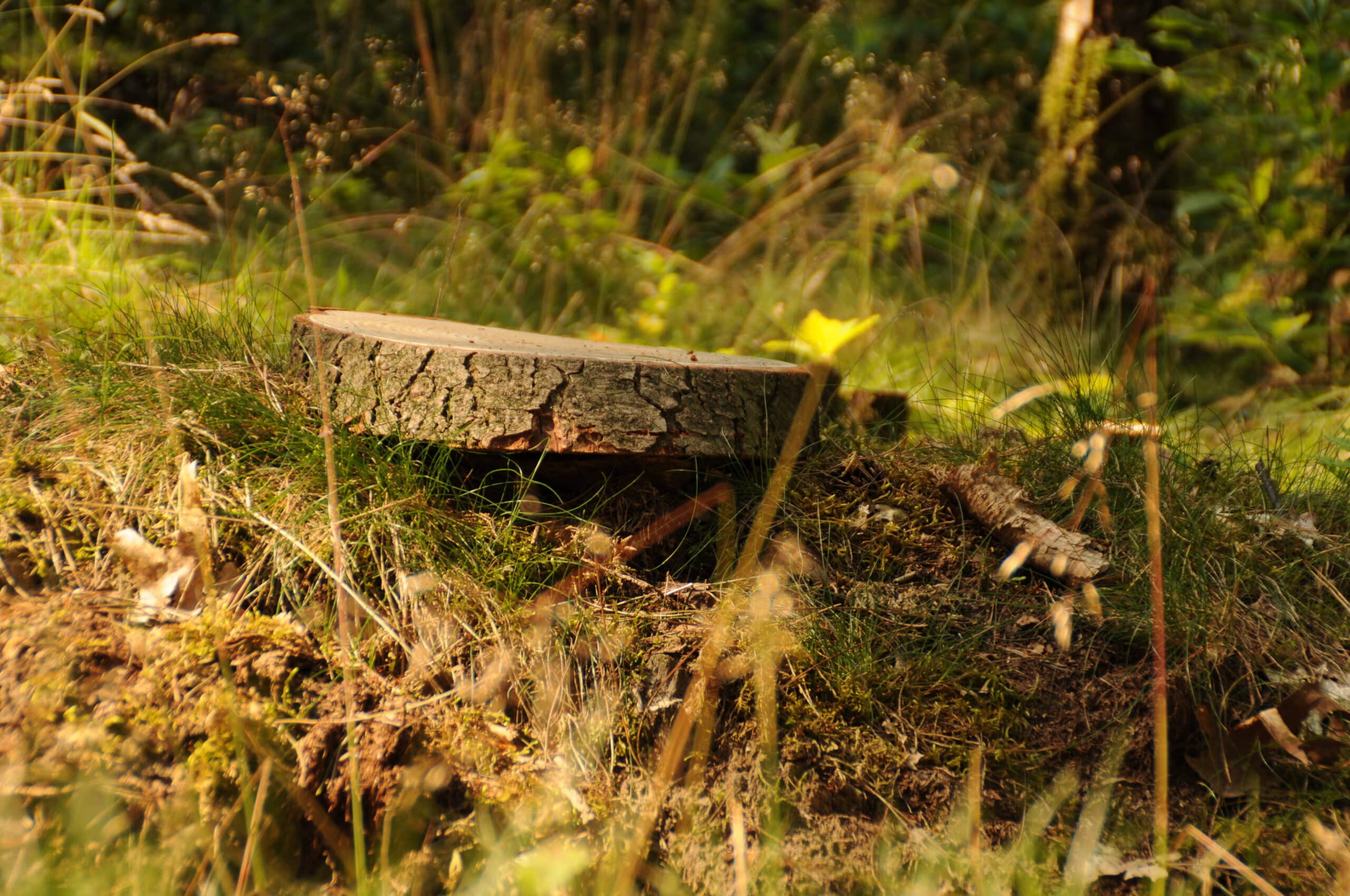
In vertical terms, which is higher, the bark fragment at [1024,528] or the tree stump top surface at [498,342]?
the tree stump top surface at [498,342]

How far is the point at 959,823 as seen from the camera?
1367 millimetres

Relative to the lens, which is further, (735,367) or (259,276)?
(259,276)

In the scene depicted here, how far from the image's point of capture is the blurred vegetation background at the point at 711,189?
112 inches

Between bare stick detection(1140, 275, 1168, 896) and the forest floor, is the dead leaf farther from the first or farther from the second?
bare stick detection(1140, 275, 1168, 896)

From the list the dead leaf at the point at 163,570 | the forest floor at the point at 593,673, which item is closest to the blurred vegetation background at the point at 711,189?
the forest floor at the point at 593,673

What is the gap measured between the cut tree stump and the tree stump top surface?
10 mm

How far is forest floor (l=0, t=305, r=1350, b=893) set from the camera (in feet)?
4.32

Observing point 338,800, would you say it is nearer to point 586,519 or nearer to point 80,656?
point 80,656

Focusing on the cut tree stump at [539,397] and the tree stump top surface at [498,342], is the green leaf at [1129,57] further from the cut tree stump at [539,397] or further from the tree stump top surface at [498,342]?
the cut tree stump at [539,397]

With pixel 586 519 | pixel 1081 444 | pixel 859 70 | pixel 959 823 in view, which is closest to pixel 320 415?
pixel 586 519

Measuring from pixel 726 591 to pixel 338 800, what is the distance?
0.74 m

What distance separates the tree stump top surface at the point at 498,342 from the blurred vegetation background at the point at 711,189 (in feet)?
1.25

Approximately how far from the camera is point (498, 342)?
1.87 metres

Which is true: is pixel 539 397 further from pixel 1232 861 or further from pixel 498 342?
pixel 1232 861
